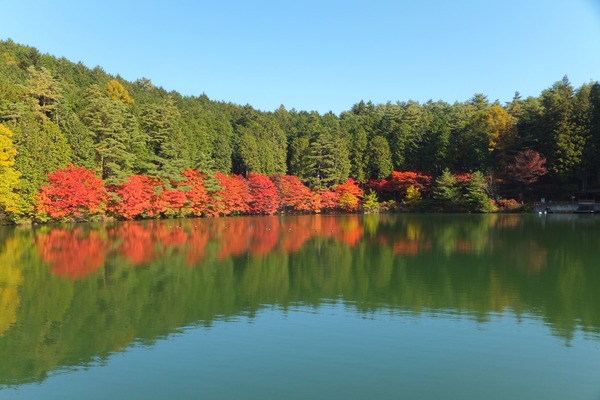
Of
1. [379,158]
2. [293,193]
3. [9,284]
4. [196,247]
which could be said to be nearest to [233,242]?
[196,247]

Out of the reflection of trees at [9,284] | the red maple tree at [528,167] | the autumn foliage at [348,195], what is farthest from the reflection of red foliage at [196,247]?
the red maple tree at [528,167]

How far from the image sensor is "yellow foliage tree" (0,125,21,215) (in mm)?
23938

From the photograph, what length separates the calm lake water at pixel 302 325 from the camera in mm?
5340

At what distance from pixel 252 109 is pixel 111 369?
50.3 m

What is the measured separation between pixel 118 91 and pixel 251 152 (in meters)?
12.8

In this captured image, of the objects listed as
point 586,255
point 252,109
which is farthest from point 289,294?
point 252,109

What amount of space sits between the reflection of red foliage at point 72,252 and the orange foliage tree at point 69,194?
502 cm

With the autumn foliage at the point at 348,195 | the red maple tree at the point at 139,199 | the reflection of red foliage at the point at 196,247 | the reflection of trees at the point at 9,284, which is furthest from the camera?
the autumn foliage at the point at 348,195

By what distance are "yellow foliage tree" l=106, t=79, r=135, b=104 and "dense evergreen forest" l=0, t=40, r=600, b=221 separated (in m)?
0.12

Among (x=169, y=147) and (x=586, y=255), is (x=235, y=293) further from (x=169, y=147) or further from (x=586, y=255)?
(x=169, y=147)

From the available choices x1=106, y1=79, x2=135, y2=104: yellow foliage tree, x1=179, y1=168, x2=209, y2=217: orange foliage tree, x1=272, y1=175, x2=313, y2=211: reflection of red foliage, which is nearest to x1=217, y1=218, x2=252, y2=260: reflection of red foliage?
x1=179, y1=168, x2=209, y2=217: orange foliage tree

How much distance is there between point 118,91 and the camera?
44.0 meters

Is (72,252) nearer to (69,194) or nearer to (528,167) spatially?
(69,194)

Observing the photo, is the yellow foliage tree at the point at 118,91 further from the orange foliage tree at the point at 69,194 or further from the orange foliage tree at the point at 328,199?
the orange foliage tree at the point at 328,199
